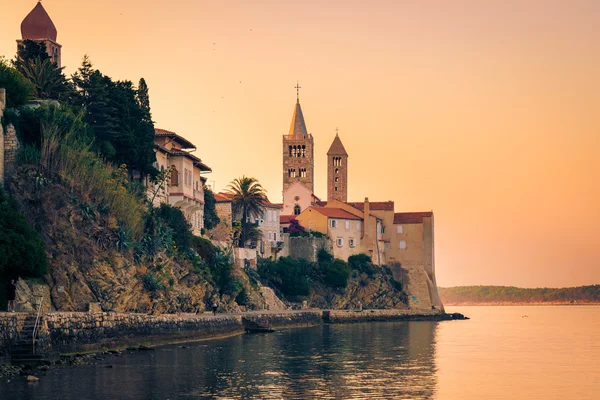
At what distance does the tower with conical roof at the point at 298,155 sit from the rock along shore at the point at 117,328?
6330 centimetres

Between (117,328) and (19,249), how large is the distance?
7106 millimetres

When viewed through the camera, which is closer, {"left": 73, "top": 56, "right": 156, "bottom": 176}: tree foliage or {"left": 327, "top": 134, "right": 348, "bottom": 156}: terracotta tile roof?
{"left": 73, "top": 56, "right": 156, "bottom": 176}: tree foliage

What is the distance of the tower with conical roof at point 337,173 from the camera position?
14712cm

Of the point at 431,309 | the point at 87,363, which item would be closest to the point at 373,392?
the point at 87,363

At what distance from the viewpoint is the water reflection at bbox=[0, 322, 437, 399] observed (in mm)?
36438

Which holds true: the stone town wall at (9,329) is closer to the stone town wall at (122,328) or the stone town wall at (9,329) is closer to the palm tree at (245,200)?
the stone town wall at (122,328)

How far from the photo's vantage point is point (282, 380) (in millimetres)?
41250

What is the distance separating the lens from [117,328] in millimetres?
51000

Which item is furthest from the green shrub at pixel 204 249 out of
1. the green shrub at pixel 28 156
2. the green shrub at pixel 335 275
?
the green shrub at pixel 335 275

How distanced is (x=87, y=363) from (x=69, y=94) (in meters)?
26.7

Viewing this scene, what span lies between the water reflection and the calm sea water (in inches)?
1.5

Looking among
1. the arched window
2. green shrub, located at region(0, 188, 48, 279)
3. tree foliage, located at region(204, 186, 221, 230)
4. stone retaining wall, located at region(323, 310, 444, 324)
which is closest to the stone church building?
stone retaining wall, located at region(323, 310, 444, 324)

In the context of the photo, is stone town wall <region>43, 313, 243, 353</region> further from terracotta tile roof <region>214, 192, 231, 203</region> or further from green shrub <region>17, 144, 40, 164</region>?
terracotta tile roof <region>214, 192, 231, 203</region>

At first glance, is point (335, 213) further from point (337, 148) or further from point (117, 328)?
point (117, 328)
